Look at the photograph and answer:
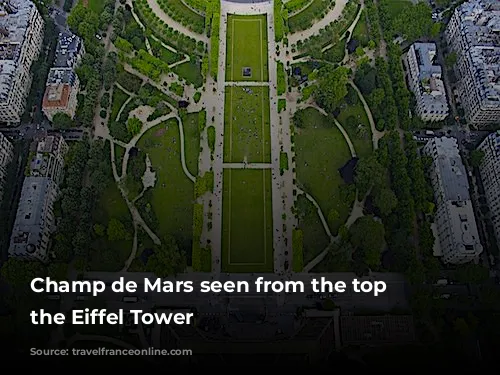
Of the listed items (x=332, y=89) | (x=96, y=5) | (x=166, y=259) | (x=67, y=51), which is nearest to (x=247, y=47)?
(x=332, y=89)

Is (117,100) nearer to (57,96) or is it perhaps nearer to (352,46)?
(57,96)

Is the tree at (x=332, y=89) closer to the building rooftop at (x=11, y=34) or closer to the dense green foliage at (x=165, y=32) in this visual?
the dense green foliage at (x=165, y=32)

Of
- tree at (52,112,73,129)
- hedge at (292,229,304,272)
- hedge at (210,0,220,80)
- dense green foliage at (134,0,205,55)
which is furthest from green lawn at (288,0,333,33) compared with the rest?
tree at (52,112,73,129)

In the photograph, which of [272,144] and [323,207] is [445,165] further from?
[272,144]

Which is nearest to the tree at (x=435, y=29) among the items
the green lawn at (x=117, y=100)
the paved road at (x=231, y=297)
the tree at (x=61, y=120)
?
the paved road at (x=231, y=297)

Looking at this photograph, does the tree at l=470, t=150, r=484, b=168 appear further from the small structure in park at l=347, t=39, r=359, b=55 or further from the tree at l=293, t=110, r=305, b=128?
the small structure in park at l=347, t=39, r=359, b=55

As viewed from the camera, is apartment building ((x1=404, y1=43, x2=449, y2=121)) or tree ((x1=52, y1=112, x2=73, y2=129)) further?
apartment building ((x1=404, y1=43, x2=449, y2=121))
